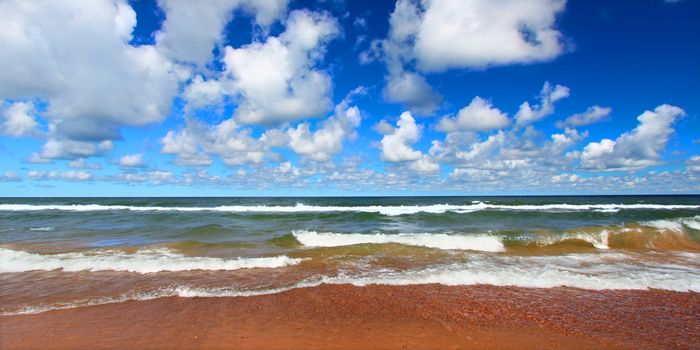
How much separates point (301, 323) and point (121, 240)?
44.6 ft

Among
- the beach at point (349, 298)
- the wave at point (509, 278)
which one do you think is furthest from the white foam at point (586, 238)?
the wave at point (509, 278)

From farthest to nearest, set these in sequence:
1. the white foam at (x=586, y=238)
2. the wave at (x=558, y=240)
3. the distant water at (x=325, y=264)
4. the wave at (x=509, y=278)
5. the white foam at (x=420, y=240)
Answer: the white foam at (x=586, y=238)
the white foam at (x=420, y=240)
the wave at (x=558, y=240)
the distant water at (x=325, y=264)
the wave at (x=509, y=278)

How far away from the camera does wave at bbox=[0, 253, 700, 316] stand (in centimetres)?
682

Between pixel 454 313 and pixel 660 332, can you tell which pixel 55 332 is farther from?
pixel 660 332

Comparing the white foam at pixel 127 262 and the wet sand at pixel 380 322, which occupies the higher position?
the white foam at pixel 127 262

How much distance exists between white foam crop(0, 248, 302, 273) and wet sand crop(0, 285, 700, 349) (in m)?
3.08

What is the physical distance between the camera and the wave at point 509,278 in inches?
269

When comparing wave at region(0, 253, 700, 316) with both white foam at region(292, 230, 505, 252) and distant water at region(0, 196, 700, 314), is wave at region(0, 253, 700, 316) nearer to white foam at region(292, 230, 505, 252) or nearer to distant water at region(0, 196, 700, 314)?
distant water at region(0, 196, 700, 314)

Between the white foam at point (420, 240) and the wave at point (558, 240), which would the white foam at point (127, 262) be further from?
the white foam at point (420, 240)

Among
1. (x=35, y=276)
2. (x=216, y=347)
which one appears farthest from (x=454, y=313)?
(x=35, y=276)

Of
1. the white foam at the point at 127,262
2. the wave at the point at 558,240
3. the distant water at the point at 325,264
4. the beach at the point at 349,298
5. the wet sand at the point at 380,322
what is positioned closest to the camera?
the wet sand at the point at 380,322

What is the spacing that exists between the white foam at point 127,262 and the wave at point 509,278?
2.25m

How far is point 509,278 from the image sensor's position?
7902 mm

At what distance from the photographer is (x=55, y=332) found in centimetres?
500
